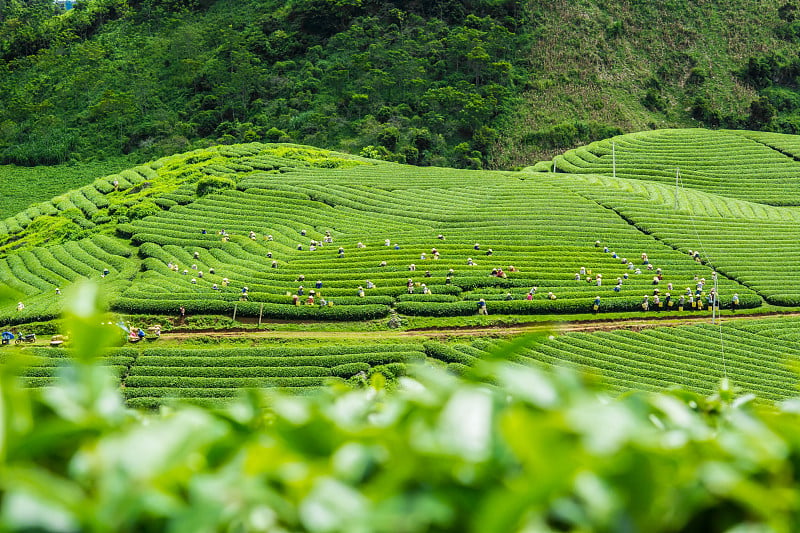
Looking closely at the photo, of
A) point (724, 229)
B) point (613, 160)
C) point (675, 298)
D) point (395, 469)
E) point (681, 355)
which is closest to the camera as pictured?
point (395, 469)

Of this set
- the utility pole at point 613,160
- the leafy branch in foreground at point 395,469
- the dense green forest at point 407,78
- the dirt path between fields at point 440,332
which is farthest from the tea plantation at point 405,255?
the leafy branch in foreground at point 395,469

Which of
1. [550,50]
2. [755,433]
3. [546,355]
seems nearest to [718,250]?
[546,355]

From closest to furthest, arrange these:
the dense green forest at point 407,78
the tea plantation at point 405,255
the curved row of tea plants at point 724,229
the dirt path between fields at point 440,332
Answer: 1. the tea plantation at point 405,255
2. the dirt path between fields at point 440,332
3. the curved row of tea plants at point 724,229
4. the dense green forest at point 407,78

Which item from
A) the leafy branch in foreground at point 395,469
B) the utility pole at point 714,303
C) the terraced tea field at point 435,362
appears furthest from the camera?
the utility pole at point 714,303

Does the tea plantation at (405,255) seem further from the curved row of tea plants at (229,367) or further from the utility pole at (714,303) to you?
the utility pole at (714,303)

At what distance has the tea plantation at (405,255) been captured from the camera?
31188mm

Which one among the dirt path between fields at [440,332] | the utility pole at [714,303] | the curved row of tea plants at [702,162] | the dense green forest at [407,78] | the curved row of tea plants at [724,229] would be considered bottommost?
the dirt path between fields at [440,332]

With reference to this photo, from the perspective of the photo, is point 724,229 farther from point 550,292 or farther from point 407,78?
point 407,78

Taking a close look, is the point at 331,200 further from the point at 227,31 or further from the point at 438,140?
the point at 227,31

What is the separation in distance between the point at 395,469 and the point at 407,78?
8353cm

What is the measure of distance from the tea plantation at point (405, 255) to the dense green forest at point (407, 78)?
14.7 m

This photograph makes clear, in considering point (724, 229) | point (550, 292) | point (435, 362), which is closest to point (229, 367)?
point (435, 362)

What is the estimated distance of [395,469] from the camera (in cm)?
223

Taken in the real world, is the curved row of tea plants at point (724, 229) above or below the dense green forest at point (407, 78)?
below
